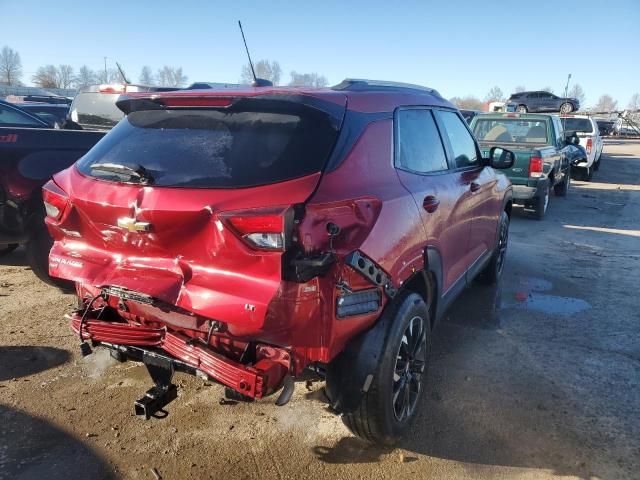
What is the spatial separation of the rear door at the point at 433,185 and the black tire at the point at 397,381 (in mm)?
480

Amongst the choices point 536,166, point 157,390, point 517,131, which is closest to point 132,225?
point 157,390

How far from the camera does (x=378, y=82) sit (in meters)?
3.56

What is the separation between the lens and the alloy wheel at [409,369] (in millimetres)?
2951

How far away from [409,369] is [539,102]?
2951cm

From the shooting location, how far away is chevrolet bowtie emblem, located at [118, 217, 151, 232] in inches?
95.9

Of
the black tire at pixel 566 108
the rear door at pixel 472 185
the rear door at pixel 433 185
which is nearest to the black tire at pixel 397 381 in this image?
the rear door at pixel 433 185

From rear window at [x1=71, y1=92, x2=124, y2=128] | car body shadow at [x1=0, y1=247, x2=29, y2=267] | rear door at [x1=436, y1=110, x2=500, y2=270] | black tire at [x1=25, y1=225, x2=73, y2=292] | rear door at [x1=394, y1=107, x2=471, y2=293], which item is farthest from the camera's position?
rear window at [x1=71, y1=92, x2=124, y2=128]

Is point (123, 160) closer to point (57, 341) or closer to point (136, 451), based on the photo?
point (136, 451)

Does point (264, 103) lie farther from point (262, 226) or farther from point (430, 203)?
point (430, 203)

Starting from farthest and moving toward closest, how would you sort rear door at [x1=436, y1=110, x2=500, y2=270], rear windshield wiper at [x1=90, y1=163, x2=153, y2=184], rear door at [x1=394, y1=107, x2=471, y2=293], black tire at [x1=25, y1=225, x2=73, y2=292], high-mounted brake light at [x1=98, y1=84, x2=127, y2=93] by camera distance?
1. high-mounted brake light at [x1=98, y1=84, x2=127, y2=93]
2. black tire at [x1=25, y1=225, x2=73, y2=292]
3. rear door at [x1=436, y1=110, x2=500, y2=270]
4. rear door at [x1=394, y1=107, x2=471, y2=293]
5. rear windshield wiper at [x1=90, y1=163, x2=153, y2=184]

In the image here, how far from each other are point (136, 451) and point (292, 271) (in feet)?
5.10

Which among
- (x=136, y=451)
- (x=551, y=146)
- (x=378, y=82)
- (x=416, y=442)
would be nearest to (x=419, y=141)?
(x=378, y=82)

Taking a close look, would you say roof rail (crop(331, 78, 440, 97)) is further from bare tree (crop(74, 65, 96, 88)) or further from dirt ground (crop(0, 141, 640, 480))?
bare tree (crop(74, 65, 96, 88))

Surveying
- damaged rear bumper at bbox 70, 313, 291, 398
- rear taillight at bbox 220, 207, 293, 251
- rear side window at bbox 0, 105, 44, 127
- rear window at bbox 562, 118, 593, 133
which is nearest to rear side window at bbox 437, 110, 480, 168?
rear taillight at bbox 220, 207, 293, 251
